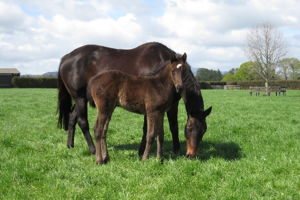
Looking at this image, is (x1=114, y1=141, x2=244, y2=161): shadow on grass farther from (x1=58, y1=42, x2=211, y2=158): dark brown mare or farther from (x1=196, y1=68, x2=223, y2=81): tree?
(x1=196, y1=68, x2=223, y2=81): tree

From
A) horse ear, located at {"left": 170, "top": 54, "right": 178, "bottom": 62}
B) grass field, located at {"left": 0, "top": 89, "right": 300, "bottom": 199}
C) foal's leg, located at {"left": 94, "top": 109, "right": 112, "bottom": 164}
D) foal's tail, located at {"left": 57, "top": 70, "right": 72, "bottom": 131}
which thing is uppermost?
horse ear, located at {"left": 170, "top": 54, "right": 178, "bottom": 62}

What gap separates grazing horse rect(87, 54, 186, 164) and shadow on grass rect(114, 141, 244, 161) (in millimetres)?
1045

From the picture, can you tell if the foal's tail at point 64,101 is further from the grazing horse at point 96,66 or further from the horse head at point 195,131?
the horse head at point 195,131

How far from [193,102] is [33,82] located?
153 ft

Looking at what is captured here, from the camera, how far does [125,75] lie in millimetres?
4617

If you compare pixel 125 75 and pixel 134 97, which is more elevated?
pixel 125 75

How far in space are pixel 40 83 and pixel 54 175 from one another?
4612 cm

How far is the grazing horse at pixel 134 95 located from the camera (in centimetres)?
448

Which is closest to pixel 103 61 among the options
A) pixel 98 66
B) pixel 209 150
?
pixel 98 66

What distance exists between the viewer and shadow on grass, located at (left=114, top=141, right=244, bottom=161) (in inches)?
200

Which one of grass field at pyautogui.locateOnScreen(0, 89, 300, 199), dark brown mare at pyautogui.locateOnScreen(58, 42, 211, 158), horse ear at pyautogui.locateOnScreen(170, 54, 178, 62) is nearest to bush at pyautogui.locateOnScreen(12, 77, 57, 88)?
grass field at pyautogui.locateOnScreen(0, 89, 300, 199)

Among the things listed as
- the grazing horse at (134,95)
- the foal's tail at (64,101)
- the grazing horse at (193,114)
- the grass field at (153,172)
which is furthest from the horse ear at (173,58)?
the foal's tail at (64,101)

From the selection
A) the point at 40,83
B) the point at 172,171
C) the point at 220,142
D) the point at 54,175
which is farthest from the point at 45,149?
the point at 40,83

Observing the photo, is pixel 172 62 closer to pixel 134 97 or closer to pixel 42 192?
pixel 134 97
